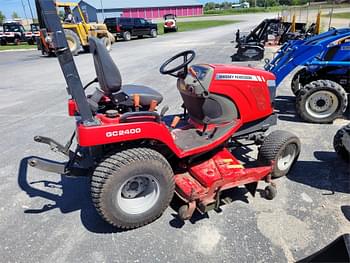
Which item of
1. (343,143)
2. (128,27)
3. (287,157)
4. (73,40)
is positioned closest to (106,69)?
(287,157)

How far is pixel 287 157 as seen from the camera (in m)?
3.37

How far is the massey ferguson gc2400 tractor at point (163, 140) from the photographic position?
7.61 feet

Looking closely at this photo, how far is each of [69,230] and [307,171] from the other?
2.66 metres

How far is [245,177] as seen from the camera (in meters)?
2.78

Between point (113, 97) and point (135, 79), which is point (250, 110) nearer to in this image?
point (113, 97)

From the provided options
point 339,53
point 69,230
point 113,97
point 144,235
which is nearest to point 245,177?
point 144,235

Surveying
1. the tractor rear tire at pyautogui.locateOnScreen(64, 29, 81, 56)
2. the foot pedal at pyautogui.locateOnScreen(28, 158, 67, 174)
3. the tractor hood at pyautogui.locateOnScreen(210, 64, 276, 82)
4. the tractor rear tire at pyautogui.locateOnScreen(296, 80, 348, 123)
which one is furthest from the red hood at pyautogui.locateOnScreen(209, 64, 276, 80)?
the tractor rear tire at pyautogui.locateOnScreen(64, 29, 81, 56)

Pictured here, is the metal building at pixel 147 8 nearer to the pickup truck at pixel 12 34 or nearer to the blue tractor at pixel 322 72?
the pickup truck at pixel 12 34

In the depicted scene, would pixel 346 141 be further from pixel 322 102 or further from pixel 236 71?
pixel 322 102

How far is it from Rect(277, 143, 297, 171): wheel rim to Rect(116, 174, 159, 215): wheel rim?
1.48 metres

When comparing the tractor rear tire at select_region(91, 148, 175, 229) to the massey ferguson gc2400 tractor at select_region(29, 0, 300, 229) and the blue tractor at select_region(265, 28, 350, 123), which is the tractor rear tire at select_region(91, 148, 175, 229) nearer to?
the massey ferguson gc2400 tractor at select_region(29, 0, 300, 229)

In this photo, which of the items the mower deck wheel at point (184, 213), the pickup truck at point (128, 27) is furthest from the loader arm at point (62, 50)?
the pickup truck at point (128, 27)

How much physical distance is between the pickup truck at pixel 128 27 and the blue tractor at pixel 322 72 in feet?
61.0

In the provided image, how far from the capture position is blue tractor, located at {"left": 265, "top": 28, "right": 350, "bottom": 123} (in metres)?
4.82
